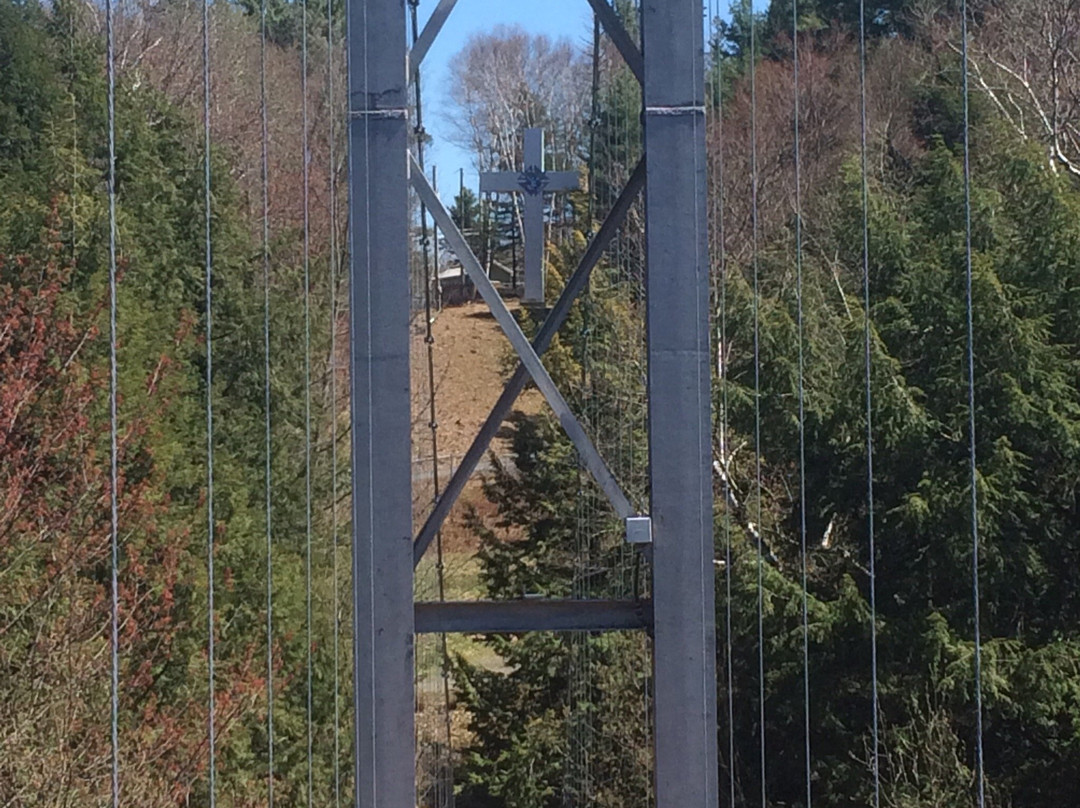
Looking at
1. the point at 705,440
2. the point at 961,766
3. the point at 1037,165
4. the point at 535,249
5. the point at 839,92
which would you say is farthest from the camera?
the point at 839,92

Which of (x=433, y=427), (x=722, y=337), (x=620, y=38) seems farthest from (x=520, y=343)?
(x=722, y=337)

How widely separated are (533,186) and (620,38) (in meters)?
0.54

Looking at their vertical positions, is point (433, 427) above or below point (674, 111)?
below

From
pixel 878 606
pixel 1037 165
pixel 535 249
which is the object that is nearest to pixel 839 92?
pixel 1037 165

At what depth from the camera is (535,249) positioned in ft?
10.8

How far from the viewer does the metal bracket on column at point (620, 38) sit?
113 inches

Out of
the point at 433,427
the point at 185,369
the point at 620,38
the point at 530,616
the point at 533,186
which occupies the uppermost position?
the point at 620,38

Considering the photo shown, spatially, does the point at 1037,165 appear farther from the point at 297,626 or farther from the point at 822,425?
the point at 297,626

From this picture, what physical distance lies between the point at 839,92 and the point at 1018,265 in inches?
247

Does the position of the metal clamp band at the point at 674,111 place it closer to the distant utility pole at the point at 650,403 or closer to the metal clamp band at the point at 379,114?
the distant utility pole at the point at 650,403

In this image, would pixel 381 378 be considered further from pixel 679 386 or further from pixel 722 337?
pixel 722 337

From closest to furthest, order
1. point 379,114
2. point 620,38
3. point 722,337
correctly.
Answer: point 379,114 < point 620,38 < point 722,337

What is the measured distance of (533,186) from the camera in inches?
133

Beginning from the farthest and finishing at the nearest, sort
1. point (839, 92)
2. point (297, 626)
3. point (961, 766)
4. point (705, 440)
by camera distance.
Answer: point (839, 92) → point (297, 626) → point (961, 766) → point (705, 440)
